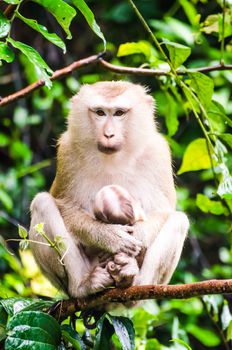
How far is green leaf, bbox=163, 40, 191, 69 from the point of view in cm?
399

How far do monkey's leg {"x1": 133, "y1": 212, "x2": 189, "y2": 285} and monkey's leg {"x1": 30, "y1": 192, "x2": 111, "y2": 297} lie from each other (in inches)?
12.3

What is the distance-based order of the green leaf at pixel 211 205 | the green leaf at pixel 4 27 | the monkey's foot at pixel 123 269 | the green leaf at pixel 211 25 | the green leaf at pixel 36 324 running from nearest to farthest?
the green leaf at pixel 4 27, the green leaf at pixel 36 324, the monkey's foot at pixel 123 269, the green leaf at pixel 211 205, the green leaf at pixel 211 25

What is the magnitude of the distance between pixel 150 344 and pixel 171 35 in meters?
3.30

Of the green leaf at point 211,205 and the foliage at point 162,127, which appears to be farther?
the green leaf at point 211,205

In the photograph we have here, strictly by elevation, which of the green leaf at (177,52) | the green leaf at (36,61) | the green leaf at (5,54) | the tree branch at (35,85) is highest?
the green leaf at (5,54)

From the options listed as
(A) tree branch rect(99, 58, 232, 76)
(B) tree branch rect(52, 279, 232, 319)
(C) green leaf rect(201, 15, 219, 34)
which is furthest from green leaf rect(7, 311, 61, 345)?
(C) green leaf rect(201, 15, 219, 34)

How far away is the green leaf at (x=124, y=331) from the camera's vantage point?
3.62 metres

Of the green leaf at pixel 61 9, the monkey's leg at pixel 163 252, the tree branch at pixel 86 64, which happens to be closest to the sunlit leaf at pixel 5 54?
the green leaf at pixel 61 9

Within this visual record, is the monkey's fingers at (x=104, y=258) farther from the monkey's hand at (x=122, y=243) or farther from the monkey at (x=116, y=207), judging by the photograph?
the monkey at (x=116, y=207)

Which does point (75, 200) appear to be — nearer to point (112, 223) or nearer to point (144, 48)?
point (112, 223)

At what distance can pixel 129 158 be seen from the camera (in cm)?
454

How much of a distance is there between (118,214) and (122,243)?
0.18 m

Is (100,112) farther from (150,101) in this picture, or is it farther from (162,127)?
(162,127)

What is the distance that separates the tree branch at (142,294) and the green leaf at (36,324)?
33 centimetres
